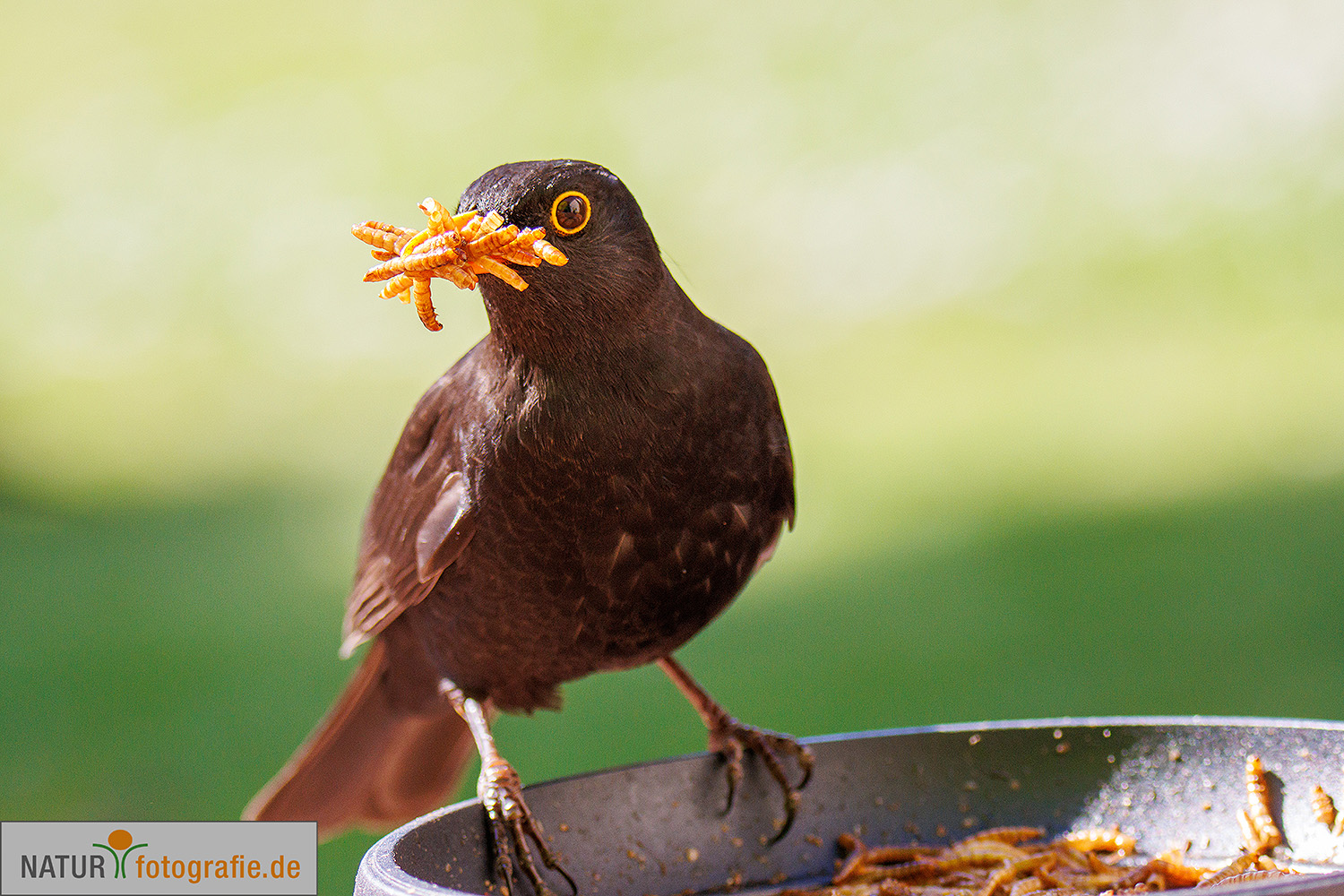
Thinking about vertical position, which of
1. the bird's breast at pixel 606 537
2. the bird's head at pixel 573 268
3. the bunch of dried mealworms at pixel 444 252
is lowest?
the bird's breast at pixel 606 537

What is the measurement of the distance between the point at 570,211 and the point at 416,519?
0.83 m

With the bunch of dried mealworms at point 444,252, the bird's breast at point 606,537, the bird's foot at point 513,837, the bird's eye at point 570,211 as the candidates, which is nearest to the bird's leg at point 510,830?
the bird's foot at point 513,837

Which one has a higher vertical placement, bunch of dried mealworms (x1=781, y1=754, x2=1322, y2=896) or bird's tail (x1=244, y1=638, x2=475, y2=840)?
bird's tail (x1=244, y1=638, x2=475, y2=840)

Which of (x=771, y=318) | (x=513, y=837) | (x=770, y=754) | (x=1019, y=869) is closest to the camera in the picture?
(x=1019, y=869)

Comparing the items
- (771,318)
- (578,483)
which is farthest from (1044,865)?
(771,318)

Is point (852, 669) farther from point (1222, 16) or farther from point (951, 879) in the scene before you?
point (1222, 16)

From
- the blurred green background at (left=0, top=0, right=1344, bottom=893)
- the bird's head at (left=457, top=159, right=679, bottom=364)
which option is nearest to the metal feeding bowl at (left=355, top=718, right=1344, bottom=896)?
the bird's head at (left=457, top=159, right=679, bottom=364)

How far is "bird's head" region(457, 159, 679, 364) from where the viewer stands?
7.27 feet

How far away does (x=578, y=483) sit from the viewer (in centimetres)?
239

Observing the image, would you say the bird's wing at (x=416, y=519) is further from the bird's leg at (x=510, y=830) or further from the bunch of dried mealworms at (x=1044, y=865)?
the bunch of dried mealworms at (x=1044, y=865)

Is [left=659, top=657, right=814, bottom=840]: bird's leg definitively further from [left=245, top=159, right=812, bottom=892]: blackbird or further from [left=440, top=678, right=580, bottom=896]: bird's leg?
[left=440, top=678, right=580, bottom=896]: bird's leg

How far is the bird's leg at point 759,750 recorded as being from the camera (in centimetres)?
264

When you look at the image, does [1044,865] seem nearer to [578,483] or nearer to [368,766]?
[578,483]

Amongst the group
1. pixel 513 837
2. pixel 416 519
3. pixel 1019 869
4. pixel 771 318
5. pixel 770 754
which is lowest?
pixel 1019 869
